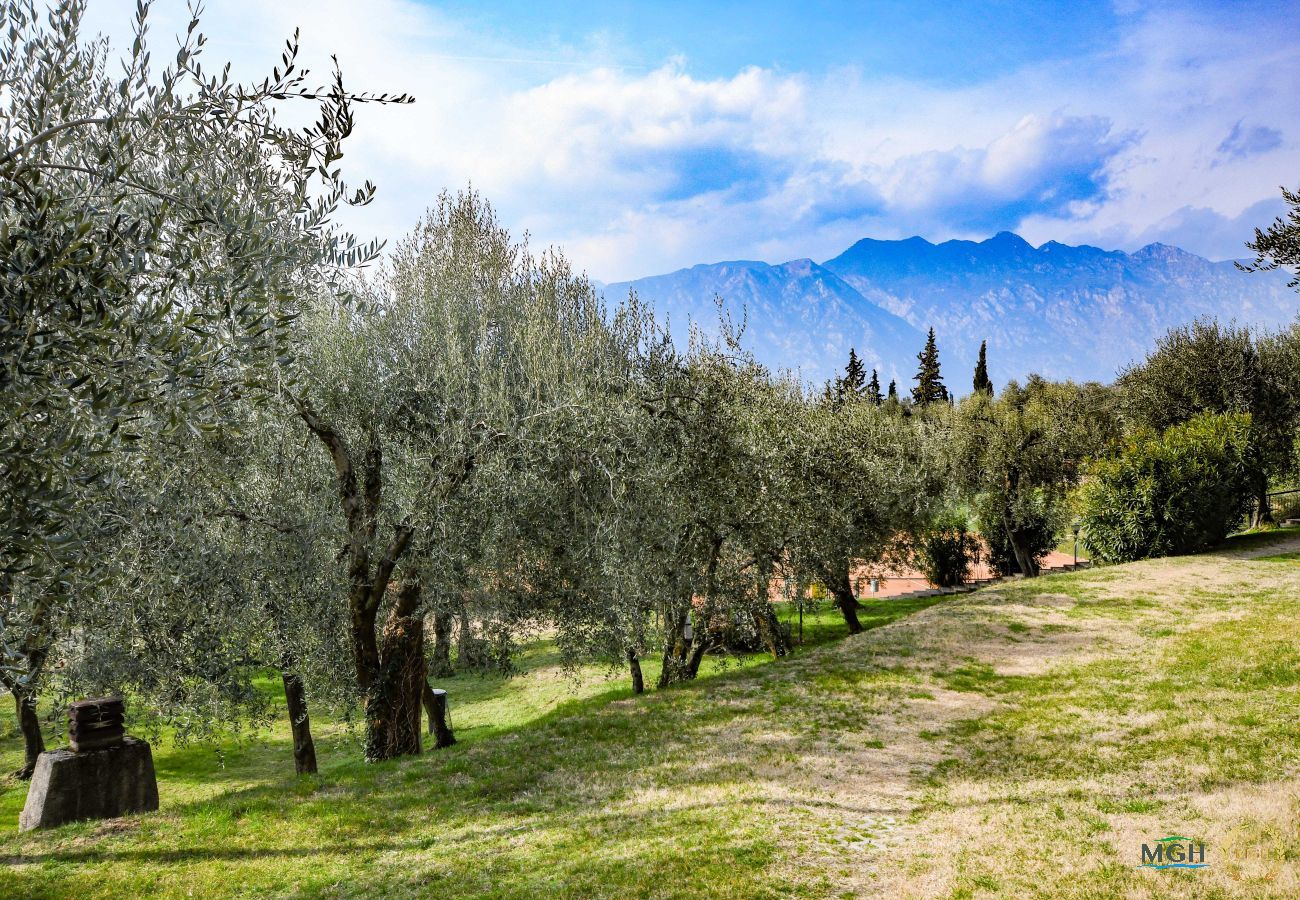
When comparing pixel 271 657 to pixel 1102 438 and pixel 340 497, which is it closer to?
pixel 340 497

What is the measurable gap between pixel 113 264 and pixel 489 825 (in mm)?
8775

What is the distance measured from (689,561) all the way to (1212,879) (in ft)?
35.6

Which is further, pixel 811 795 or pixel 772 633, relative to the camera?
pixel 772 633

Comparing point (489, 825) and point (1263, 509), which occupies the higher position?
point (1263, 509)

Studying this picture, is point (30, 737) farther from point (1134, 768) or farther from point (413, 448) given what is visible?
point (1134, 768)

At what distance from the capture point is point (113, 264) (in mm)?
5398

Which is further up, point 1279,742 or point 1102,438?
point 1102,438

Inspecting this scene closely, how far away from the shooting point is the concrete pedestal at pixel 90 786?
468 inches

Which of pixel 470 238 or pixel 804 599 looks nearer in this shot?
pixel 804 599

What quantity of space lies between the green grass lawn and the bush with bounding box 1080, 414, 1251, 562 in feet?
39.2

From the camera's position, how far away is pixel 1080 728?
43.7 ft

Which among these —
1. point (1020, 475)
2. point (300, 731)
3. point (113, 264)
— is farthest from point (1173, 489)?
point (113, 264)

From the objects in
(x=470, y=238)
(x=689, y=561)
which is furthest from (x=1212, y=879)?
(x=470, y=238)

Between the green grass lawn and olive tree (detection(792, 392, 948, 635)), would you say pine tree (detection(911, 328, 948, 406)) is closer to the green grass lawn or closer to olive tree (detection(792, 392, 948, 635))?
olive tree (detection(792, 392, 948, 635))
